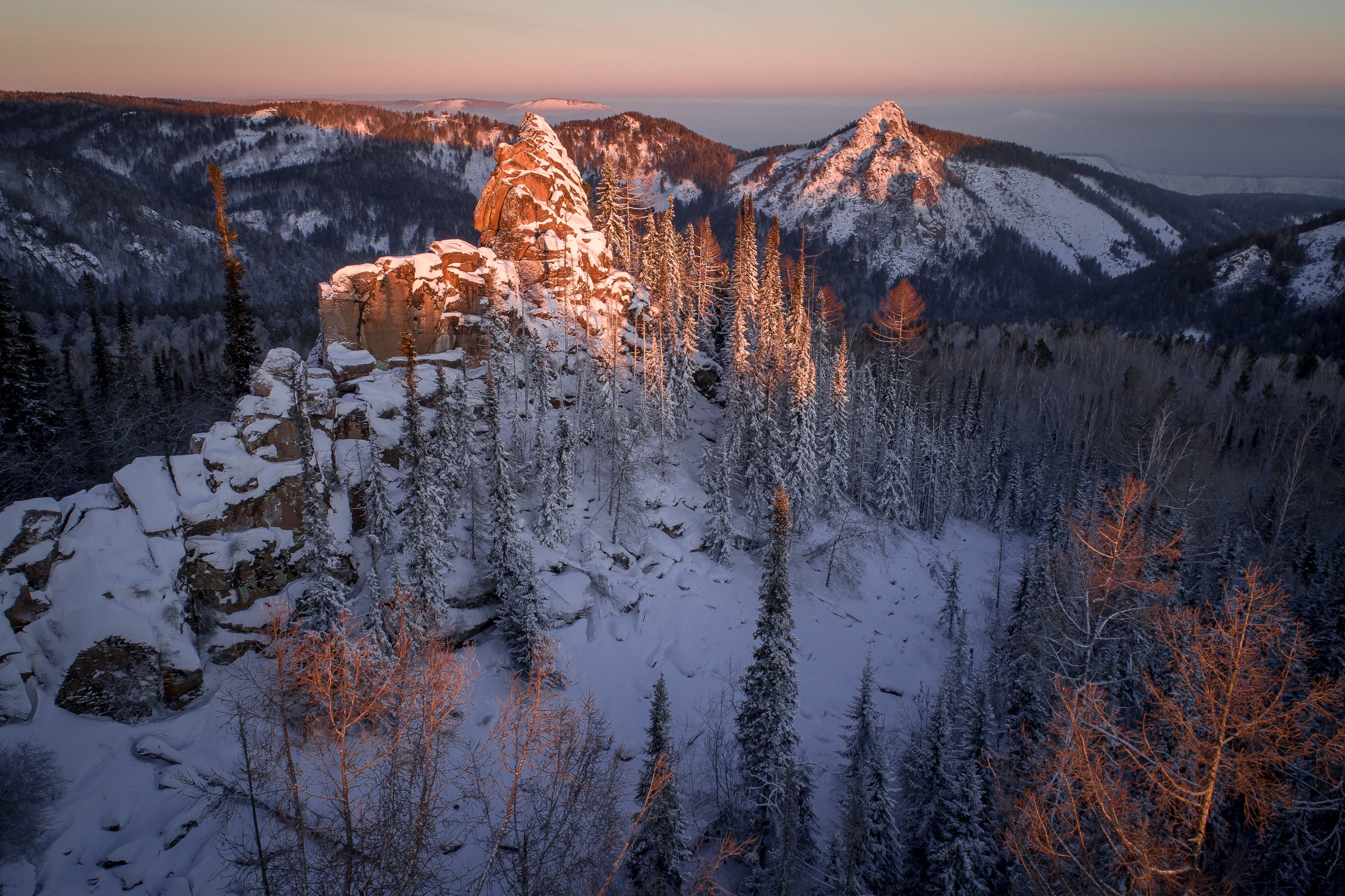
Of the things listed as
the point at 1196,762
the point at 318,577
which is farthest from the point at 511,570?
the point at 1196,762

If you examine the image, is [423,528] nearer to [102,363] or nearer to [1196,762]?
[1196,762]

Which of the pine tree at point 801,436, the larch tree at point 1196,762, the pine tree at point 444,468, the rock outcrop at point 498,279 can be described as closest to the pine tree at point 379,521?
the pine tree at point 444,468

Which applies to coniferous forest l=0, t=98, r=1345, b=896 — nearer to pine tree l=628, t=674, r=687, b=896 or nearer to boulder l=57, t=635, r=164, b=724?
pine tree l=628, t=674, r=687, b=896

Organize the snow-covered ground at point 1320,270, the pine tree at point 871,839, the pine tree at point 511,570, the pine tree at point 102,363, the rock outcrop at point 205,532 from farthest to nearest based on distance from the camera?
the snow-covered ground at point 1320,270
the pine tree at point 102,363
the pine tree at point 511,570
the rock outcrop at point 205,532
the pine tree at point 871,839

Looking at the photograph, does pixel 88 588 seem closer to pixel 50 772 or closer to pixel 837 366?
pixel 50 772

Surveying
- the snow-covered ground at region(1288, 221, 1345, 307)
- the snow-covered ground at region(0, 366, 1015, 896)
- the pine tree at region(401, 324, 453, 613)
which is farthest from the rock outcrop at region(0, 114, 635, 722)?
the snow-covered ground at region(1288, 221, 1345, 307)

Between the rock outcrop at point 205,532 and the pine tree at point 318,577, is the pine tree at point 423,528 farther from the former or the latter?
the pine tree at point 318,577

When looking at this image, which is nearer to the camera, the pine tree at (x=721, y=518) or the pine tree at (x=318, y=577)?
the pine tree at (x=318, y=577)

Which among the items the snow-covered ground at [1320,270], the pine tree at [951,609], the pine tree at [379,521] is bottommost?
the pine tree at [951,609]
